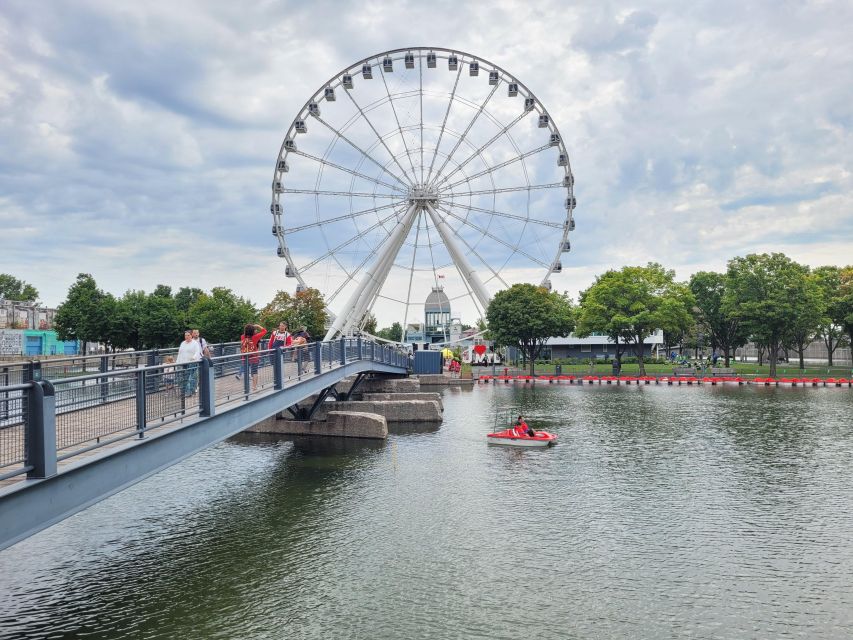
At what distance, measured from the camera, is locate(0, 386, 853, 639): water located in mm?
12031

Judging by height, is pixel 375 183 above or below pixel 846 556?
above

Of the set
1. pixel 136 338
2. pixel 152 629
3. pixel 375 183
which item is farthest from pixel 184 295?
pixel 152 629

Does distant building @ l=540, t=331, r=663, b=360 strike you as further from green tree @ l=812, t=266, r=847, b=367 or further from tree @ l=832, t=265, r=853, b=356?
tree @ l=832, t=265, r=853, b=356

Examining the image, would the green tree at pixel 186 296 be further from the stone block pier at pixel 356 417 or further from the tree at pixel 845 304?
the tree at pixel 845 304

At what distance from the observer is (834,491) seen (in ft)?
69.1

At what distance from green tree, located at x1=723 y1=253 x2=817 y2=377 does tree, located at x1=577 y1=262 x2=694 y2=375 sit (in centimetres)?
613

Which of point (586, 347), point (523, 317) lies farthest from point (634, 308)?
point (586, 347)

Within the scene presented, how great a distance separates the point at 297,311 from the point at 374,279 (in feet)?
83.5

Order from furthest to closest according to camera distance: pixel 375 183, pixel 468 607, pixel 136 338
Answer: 1. pixel 136 338
2. pixel 375 183
3. pixel 468 607

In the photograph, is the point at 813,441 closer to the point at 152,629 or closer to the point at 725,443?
the point at 725,443

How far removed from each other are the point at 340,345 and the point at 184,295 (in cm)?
12264

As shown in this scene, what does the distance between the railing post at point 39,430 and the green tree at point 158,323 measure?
92.0 meters

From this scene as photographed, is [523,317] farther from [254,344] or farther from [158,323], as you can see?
[254,344]

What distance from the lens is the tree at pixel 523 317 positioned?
7806 centimetres
